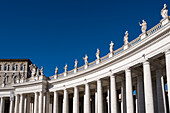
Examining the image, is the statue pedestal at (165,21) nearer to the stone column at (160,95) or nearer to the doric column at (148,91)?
the doric column at (148,91)

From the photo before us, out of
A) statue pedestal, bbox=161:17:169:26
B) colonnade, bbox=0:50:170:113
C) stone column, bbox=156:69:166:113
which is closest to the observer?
statue pedestal, bbox=161:17:169:26

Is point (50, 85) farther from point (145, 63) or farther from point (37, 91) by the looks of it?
point (145, 63)

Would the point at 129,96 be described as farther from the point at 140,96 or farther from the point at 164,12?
the point at 164,12

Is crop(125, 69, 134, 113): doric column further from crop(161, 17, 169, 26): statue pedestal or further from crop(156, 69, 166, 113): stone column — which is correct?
crop(161, 17, 169, 26): statue pedestal

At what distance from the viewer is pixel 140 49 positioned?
48.3 metres

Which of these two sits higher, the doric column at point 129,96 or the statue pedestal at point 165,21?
the statue pedestal at point 165,21

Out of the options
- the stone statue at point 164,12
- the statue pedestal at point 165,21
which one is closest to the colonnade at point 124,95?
the statue pedestal at point 165,21

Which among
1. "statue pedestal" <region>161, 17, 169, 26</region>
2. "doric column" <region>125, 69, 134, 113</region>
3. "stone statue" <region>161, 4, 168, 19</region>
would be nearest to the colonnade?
A: "doric column" <region>125, 69, 134, 113</region>

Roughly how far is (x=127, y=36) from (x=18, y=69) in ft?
320

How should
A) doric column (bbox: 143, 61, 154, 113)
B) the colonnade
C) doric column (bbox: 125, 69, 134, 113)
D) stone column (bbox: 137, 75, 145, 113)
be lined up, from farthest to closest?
stone column (bbox: 137, 75, 145, 113)
doric column (bbox: 125, 69, 134, 113)
the colonnade
doric column (bbox: 143, 61, 154, 113)

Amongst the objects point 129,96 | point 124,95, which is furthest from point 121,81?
point 129,96

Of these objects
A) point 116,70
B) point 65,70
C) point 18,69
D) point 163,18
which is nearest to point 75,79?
point 65,70

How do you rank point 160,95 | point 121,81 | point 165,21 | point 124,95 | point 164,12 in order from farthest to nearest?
point 121,81
point 124,95
point 160,95
point 164,12
point 165,21

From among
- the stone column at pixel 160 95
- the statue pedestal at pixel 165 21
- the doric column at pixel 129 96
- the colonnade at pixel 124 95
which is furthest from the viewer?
the doric column at pixel 129 96
